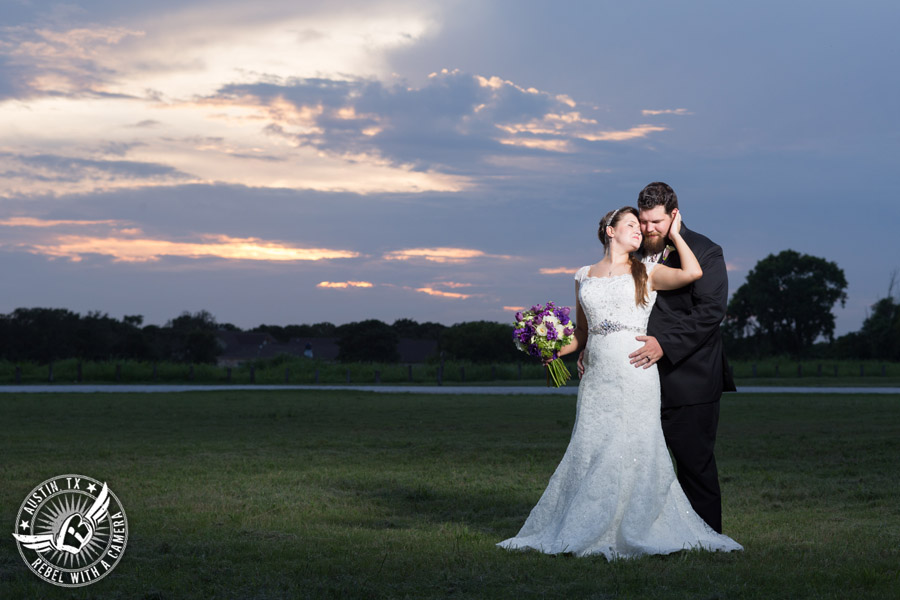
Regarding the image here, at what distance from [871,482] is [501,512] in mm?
4660

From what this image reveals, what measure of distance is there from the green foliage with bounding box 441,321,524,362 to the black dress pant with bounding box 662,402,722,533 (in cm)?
6951

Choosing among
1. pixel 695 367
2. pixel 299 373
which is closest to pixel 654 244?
pixel 695 367

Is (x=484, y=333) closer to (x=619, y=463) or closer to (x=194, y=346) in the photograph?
(x=194, y=346)

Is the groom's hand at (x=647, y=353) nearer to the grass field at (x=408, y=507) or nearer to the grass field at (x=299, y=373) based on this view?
the grass field at (x=408, y=507)

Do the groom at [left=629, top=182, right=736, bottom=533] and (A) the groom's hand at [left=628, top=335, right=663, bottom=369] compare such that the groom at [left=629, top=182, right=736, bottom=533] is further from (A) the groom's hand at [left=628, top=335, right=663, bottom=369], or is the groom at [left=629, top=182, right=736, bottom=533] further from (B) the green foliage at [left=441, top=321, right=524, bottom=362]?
(B) the green foliage at [left=441, top=321, right=524, bottom=362]

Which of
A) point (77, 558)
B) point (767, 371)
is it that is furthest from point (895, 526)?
point (767, 371)

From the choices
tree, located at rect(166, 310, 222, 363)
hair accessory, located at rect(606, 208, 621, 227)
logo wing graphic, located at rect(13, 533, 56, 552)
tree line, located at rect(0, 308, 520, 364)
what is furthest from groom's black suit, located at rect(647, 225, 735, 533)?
tree, located at rect(166, 310, 222, 363)

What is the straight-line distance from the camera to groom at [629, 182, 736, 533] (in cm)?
634

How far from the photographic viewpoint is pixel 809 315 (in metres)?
82.6

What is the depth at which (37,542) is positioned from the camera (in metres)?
6.65

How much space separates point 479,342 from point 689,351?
75.5 meters

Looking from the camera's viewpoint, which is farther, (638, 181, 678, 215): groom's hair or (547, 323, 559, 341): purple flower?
(547, 323, 559, 341): purple flower

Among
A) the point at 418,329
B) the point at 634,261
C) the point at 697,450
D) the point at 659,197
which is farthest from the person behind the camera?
the point at 418,329

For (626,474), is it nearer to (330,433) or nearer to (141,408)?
(330,433)
